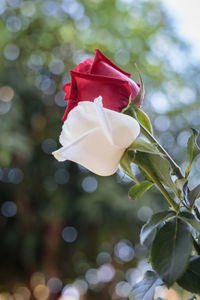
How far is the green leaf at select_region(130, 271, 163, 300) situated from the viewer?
0.82ft

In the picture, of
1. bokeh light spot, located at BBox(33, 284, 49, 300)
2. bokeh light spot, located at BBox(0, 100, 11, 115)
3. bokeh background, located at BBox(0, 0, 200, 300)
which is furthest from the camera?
bokeh light spot, located at BBox(33, 284, 49, 300)

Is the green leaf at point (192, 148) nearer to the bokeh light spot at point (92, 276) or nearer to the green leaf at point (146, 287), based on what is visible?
the green leaf at point (146, 287)

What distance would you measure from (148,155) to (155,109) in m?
3.03

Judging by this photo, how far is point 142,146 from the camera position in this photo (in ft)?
0.74

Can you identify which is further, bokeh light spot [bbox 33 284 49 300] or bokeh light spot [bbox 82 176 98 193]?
bokeh light spot [bbox 33 284 49 300]

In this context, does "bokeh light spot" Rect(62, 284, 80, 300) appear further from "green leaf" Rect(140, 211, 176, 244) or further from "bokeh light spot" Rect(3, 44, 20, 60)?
"green leaf" Rect(140, 211, 176, 244)

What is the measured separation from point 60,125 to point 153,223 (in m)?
3.20

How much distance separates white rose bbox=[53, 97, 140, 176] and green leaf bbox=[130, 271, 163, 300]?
84mm

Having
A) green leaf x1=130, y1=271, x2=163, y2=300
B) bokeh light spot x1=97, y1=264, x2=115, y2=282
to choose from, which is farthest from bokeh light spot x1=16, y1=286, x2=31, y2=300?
green leaf x1=130, y1=271, x2=163, y2=300

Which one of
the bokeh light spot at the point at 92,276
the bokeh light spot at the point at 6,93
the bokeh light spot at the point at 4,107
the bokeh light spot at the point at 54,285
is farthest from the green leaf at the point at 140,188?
the bokeh light spot at the point at 92,276

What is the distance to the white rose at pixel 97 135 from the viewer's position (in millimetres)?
219

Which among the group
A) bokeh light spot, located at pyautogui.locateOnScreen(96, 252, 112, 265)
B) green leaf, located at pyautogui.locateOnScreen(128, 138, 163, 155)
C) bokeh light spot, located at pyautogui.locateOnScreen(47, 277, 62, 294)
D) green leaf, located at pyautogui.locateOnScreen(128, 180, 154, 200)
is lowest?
bokeh light spot, located at pyautogui.locateOnScreen(47, 277, 62, 294)

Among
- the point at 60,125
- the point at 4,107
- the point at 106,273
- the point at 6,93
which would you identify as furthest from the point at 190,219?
the point at 106,273

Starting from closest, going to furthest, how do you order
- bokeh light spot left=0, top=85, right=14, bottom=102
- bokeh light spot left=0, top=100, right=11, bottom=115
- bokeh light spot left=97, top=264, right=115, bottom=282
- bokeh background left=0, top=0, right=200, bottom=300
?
→ bokeh light spot left=0, top=100, right=11, bottom=115, bokeh light spot left=0, top=85, right=14, bottom=102, bokeh background left=0, top=0, right=200, bottom=300, bokeh light spot left=97, top=264, right=115, bottom=282
